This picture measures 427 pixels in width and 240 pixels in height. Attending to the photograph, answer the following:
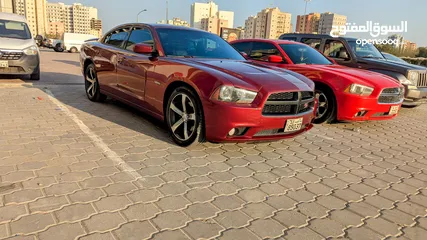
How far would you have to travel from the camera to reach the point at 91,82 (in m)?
6.37

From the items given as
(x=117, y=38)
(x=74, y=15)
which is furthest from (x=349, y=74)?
(x=74, y=15)

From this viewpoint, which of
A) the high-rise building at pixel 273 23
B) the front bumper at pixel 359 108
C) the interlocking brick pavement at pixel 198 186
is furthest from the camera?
the high-rise building at pixel 273 23

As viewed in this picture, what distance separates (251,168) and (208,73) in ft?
3.80

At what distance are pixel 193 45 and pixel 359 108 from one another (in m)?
2.90

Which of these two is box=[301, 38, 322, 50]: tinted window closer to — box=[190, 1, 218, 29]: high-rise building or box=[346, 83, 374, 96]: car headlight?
box=[346, 83, 374, 96]: car headlight

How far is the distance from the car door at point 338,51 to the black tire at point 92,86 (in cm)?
555

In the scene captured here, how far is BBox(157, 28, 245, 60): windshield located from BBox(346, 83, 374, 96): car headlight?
191cm

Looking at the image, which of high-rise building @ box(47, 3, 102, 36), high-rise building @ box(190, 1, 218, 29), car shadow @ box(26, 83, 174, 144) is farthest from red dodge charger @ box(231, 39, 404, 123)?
high-rise building @ box(47, 3, 102, 36)

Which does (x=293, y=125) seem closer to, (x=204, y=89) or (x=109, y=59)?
(x=204, y=89)

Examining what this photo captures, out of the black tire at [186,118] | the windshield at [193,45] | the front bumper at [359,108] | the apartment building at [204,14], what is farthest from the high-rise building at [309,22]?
the black tire at [186,118]

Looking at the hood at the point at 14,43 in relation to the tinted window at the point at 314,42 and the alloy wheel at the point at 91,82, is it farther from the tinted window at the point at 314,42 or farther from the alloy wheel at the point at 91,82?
the tinted window at the point at 314,42

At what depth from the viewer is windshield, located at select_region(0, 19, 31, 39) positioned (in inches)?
339

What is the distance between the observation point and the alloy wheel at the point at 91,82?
6238 millimetres

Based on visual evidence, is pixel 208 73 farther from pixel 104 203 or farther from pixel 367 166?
pixel 367 166
